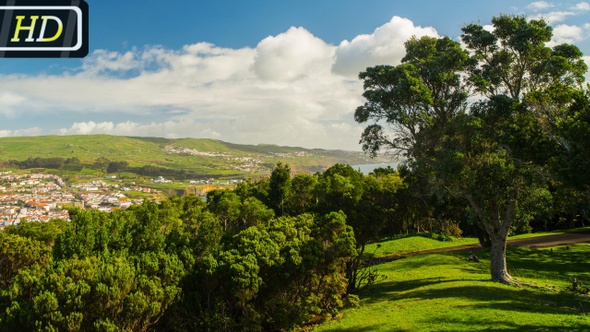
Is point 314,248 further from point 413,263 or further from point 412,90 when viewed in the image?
point 413,263

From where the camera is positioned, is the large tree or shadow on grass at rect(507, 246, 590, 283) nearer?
the large tree

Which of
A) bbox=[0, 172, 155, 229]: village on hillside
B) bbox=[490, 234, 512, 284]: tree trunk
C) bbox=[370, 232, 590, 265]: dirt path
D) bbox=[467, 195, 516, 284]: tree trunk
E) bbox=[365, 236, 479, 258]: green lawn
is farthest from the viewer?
bbox=[0, 172, 155, 229]: village on hillside

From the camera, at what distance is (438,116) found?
2805 centimetres

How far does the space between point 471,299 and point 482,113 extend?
39.8 feet

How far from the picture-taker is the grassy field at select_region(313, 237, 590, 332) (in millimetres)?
18047

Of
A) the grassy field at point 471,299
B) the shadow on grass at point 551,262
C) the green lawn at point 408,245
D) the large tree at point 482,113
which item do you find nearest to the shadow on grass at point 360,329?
the grassy field at point 471,299

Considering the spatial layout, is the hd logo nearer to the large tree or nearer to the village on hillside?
the large tree

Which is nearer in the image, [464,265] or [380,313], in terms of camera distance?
[380,313]

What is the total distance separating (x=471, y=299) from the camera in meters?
22.3

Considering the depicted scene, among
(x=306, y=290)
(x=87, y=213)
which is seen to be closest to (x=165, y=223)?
(x=87, y=213)

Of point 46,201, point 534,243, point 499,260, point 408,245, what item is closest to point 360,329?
point 499,260

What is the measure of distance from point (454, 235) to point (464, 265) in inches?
939

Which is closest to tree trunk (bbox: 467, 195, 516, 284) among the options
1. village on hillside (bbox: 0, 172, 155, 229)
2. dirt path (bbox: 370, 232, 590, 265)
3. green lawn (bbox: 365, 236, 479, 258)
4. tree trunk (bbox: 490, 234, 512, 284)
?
tree trunk (bbox: 490, 234, 512, 284)

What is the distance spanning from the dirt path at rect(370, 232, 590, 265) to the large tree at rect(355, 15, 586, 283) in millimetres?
18390
